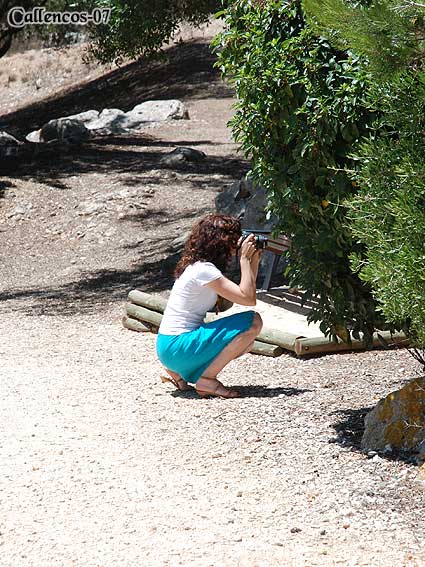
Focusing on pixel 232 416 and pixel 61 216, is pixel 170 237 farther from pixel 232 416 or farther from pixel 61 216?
pixel 232 416

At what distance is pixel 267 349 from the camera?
7.54m

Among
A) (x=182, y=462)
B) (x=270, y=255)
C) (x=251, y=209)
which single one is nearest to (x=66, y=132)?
(x=251, y=209)

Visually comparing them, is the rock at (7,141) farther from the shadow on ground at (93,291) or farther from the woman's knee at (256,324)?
the woman's knee at (256,324)

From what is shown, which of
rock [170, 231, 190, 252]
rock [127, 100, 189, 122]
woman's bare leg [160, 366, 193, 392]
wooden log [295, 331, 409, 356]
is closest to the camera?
woman's bare leg [160, 366, 193, 392]

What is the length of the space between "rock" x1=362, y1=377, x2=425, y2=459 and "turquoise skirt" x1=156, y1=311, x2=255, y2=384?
1.33m

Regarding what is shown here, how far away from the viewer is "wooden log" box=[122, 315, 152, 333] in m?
8.81

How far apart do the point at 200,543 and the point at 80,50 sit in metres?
34.3

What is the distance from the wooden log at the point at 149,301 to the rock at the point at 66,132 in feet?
37.9

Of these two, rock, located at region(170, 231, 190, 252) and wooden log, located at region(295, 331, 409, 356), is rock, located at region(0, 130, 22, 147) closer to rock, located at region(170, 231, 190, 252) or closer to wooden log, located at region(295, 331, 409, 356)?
rock, located at region(170, 231, 190, 252)

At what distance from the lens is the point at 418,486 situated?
15.0 ft

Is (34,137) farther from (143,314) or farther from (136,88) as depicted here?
(143,314)

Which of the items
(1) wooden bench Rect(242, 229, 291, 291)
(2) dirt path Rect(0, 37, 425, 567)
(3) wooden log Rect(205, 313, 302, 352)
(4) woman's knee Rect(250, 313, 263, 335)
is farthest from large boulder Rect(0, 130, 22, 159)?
(4) woman's knee Rect(250, 313, 263, 335)

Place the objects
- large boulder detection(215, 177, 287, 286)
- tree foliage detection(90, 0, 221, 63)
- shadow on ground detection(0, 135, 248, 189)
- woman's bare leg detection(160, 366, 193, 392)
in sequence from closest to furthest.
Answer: woman's bare leg detection(160, 366, 193, 392)
large boulder detection(215, 177, 287, 286)
tree foliage detection(90, 0, 221, 63)
shadow on ground detection(0, 135, 248, 189)

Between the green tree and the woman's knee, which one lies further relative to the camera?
the woman's knee
